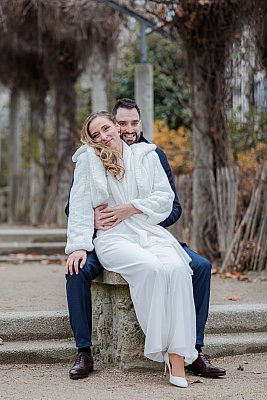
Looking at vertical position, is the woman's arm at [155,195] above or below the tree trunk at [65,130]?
below

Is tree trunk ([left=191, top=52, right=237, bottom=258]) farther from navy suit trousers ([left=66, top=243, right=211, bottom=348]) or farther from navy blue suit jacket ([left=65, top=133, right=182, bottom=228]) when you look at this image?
navy suit trousers ([left=66, top=243, right=211, bottom=348])

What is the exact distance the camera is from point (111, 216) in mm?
4320

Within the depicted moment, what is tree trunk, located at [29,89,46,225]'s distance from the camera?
41.5ft

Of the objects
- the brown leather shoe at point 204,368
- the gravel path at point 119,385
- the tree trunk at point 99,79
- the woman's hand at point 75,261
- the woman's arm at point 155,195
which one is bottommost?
the gravel path at point 119,385

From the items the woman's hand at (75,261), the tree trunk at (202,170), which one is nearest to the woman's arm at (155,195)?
the woman's hand at (75,261)

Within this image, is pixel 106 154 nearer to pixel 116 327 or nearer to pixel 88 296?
pixel 88 296

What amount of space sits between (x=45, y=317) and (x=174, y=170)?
4.98 meters

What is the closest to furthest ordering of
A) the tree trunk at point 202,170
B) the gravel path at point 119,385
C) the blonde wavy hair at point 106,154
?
the gravel path at point 119,385, the blonde wavy hair at point 106,154, the tree trunk at point 202,170

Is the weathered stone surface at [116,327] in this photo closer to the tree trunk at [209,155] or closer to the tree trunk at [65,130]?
the tree trunk at [209,155]

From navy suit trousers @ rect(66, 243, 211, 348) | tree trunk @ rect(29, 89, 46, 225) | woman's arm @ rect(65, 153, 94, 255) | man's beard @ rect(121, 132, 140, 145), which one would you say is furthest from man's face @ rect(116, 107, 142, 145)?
tree trunk @ rect(29, 89, 46, 225)

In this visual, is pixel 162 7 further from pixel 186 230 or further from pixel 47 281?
pixel 47 281

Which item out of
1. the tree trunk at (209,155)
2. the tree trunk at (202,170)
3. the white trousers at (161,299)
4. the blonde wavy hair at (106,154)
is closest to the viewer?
the white trousers at (161,299)

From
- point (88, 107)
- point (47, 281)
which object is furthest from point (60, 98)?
point (47, 281)

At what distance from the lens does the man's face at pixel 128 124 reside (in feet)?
15.1
